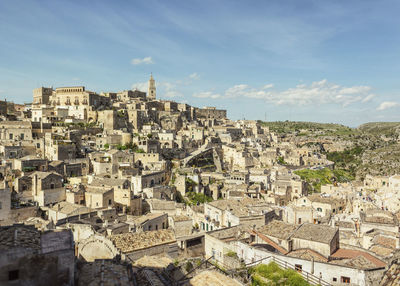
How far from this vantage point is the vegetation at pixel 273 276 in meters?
11.8

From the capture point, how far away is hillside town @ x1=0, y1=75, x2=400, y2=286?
11.2 metres

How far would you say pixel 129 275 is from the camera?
33.9 ft

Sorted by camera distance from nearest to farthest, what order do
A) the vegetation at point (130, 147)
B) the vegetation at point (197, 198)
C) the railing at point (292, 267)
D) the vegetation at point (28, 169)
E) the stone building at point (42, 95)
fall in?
the railing at point (292, 267), the vegetation at point (28, 169), the vegetation at point (197, 198), the vegetation at point (130, 147), the stone building at point (42, 95)

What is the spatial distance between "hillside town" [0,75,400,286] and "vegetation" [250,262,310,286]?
0.71 ft

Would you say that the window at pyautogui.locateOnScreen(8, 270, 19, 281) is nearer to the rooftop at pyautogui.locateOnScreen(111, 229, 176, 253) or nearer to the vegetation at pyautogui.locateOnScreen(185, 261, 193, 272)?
the vegetation at pyautogui.locateOnScreen(185, 261, 193, 272)

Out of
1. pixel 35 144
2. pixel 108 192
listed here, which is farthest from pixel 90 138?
pixel 108 192

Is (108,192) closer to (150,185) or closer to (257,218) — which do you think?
(150,185)

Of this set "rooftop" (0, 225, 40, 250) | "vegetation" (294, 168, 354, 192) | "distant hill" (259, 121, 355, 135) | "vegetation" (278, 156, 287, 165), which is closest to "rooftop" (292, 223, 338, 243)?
"rooftop" (0, 225, 40, 250)

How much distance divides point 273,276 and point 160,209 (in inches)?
699

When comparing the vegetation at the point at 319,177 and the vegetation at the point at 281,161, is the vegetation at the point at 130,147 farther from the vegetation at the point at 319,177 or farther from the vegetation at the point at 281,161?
the vegetation at the point at 281,161

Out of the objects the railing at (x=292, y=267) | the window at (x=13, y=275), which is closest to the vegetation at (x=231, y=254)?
the railing at (x=292, y=267)

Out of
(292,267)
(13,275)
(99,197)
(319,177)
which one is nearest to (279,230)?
(292,267)

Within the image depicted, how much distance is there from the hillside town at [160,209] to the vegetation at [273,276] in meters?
0.22

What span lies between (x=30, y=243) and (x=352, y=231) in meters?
21.5
